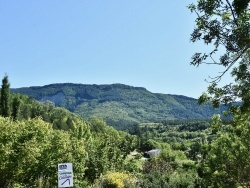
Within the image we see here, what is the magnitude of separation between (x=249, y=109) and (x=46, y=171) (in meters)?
11.1

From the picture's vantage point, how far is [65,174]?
30.2ft

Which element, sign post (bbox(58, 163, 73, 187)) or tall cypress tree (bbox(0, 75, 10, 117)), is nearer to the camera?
sign post (bbox(58, 163, 73, 187))

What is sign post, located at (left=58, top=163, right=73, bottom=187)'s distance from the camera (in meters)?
9.09

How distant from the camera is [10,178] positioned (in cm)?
1384

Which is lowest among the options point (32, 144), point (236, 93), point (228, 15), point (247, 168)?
point (247, 168)

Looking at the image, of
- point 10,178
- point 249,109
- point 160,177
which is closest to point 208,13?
point 249,109

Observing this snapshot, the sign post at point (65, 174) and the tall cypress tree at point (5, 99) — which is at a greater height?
the tall cypress tree at point (5, 99)

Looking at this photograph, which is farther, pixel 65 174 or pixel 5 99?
pixel 5 99

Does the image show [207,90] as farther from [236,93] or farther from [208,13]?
[208,13]

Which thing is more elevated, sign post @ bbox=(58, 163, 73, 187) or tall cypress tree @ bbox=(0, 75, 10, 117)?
tall cypress tree @ bbox=(0, 75, 10, 117)

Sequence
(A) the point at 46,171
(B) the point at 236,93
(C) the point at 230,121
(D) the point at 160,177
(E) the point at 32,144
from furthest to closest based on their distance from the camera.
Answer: (D) the point at 160,177 → (A) the point at 46,171 → (E) the point at 32,144 → (C) the point at 230,121 → (B) the point at 236,93

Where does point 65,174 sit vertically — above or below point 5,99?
below

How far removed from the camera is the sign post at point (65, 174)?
9.09 m

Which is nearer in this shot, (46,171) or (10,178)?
(10,178)
